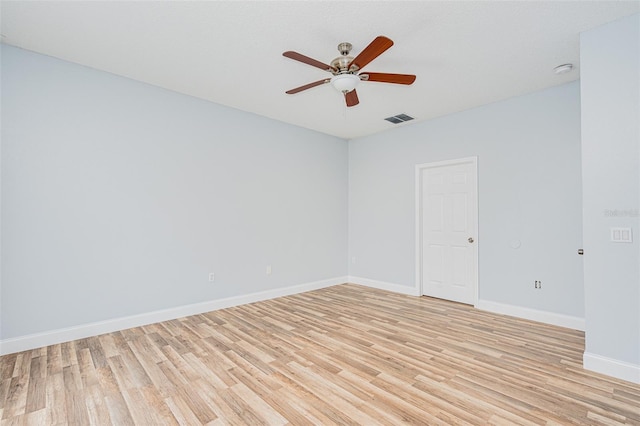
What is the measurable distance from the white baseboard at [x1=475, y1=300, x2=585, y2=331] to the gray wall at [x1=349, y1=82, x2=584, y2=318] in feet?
0.17

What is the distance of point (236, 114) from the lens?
4.43 m

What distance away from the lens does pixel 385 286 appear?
5.34 meters

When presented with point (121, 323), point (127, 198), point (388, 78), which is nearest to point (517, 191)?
point (388, 78)

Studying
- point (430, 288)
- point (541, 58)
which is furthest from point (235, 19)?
point (430, 288)

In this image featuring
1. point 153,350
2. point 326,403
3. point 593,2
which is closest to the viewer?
point 326,403

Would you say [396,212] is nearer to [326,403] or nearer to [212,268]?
[212,268]

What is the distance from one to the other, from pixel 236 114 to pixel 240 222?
161cm

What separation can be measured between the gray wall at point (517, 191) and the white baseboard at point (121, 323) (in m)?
2.43

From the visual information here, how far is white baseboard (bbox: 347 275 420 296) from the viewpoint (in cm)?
498

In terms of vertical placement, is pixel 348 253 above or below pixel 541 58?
below

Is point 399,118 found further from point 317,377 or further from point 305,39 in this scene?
point 317,377

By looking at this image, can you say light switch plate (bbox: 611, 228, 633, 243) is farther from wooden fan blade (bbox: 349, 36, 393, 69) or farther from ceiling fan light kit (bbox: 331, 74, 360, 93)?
ceiling fan light kit (bbox: 331, 74, 360, 93)

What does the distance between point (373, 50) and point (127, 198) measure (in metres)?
3.08

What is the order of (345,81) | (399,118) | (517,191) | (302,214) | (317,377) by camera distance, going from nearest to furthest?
1. (317,377)
2. (345,81)
3. (517,191)
4. (399,118)
5. (302,214)
